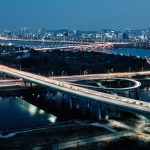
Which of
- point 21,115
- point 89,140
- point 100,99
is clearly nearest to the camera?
point 89,140

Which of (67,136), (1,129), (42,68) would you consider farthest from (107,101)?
(42,68)

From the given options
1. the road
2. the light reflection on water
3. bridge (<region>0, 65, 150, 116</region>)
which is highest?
bridge (<region>0, 65, 150, 116</region>)

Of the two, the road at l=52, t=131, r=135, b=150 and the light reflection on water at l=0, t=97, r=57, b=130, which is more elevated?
the road at l=52, t=131, r=135, b=150

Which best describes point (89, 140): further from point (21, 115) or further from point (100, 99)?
point (21, 115)

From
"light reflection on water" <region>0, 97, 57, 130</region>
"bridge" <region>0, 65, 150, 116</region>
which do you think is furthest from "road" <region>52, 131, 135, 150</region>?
"light reflection on water" <region>0, 97, 57, 130</region>

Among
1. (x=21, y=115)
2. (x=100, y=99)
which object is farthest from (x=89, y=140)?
(x=21, y=115)

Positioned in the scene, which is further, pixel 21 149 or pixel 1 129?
pixel 1 129

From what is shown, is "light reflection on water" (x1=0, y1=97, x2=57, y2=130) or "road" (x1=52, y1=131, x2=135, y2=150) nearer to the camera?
"road" (x1=52, y1=131, x2=135, y2=150)

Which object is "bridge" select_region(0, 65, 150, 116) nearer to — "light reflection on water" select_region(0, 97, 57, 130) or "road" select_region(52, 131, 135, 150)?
"road" select_region(52, 131, 135, 150)

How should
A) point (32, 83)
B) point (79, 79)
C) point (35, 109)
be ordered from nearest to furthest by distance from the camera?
1. point (35, 109)
2. point (32, 83)
3. point (79, 79)

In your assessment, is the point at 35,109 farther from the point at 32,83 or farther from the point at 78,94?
the point at 32,83

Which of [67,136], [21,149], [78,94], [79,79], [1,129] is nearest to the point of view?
[21,149]
